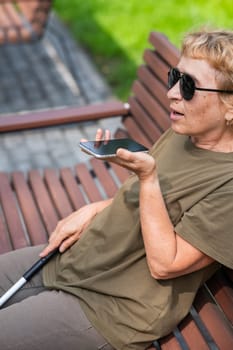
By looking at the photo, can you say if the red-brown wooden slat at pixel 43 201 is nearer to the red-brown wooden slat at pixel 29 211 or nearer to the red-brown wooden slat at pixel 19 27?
the red-brown wooden slat at pixel 29 211

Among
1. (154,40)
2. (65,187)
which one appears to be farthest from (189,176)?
(154,40)

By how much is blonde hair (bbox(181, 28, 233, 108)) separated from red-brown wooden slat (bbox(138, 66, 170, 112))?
1.28m

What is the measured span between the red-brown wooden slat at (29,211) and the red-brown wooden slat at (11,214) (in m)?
0.03

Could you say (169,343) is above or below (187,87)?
below

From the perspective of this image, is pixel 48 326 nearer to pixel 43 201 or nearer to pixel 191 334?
pixel 191 334

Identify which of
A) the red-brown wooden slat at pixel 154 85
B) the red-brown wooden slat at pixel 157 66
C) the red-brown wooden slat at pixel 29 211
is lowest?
the red-brown wooden slat at pixel 29 211

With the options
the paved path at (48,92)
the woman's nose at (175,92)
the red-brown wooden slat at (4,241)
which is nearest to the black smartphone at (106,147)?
the woman's nose at (175,92)

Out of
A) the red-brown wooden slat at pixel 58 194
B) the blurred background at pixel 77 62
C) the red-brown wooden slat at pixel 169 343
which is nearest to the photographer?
the red-brown wooden slat at pixel 169 343

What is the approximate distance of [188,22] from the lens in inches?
280

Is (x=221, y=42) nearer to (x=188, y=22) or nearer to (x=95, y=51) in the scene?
(x=95, y=51)

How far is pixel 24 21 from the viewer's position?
564cm

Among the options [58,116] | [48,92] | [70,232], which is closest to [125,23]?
[48,92]

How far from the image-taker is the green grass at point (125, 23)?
643 cm

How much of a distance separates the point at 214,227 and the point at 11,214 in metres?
1.37
